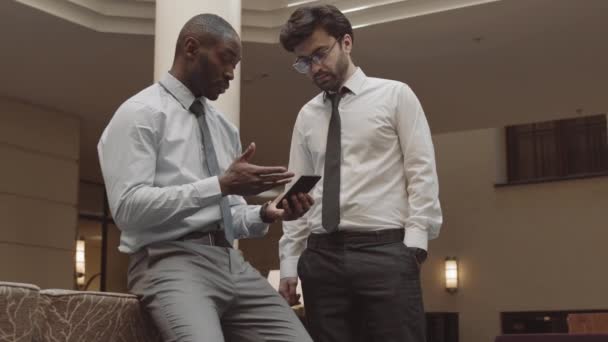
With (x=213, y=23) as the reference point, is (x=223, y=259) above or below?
below

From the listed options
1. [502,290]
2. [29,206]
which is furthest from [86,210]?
[502,290]

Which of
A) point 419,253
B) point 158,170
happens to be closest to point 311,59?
point 419,253

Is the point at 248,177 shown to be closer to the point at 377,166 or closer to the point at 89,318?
the point at 89,318

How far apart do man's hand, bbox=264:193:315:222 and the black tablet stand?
14mm

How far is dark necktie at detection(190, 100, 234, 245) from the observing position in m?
2.91

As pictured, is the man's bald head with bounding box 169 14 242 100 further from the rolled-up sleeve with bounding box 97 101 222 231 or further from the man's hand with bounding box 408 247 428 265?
the man's hand with bounding box 408 247 428 265

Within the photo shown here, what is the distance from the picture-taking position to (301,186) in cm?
291

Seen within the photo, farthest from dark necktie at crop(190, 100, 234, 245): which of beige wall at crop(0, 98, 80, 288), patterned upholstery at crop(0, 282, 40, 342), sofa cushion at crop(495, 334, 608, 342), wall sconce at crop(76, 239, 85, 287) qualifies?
wall sconce at crop(76, 239, 85, 287)

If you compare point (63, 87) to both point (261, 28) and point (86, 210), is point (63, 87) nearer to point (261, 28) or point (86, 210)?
point (261, 28)

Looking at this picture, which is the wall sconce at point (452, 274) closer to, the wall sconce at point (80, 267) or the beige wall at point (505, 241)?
the beige wall at point (505, 241)

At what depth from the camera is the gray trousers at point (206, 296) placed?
2623mm

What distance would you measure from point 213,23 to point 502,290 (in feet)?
40.5

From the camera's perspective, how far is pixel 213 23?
9.65ft

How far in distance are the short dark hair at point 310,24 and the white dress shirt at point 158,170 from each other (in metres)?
0.67
